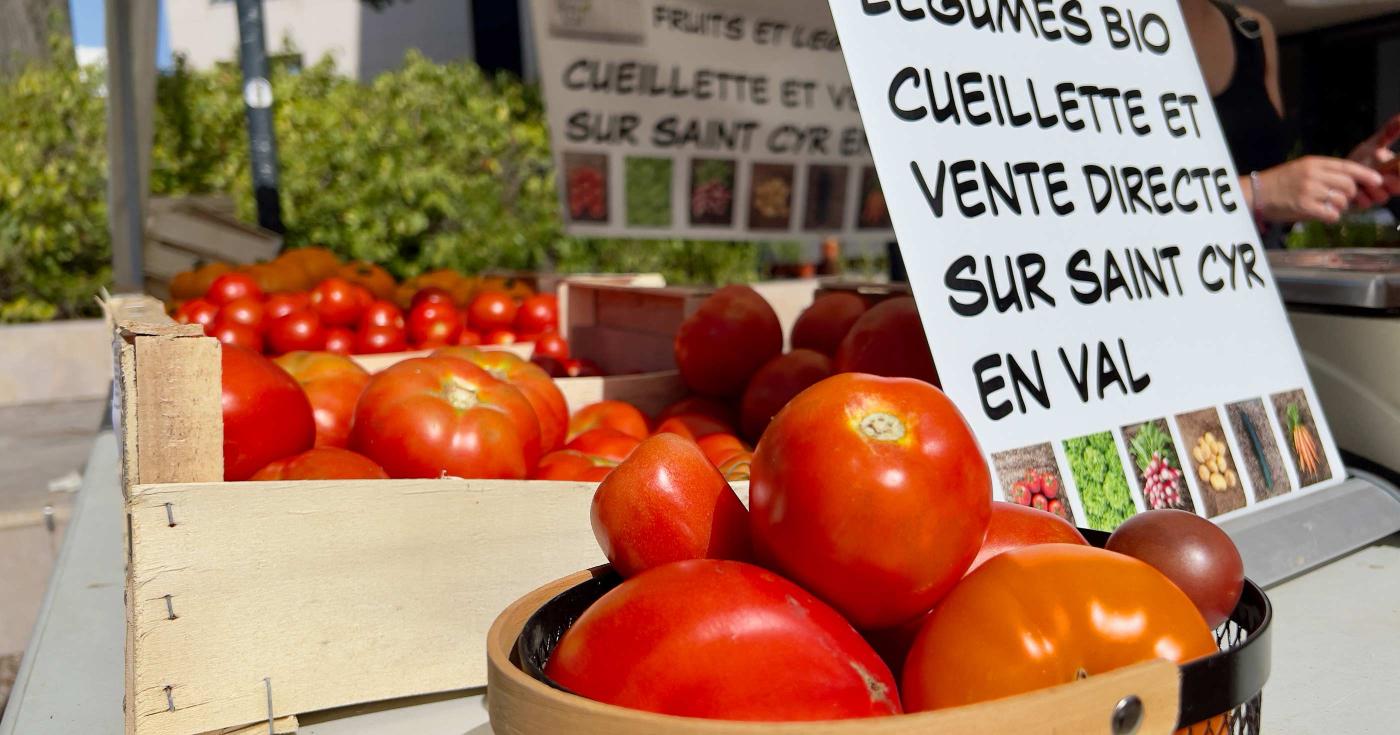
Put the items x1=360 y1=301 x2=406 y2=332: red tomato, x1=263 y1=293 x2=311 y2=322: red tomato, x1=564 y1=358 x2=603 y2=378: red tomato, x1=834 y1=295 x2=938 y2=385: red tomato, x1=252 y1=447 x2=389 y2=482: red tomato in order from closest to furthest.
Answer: x1=252 y1=447 x2=389 y2=482: red tomato < x1=834 y1=295 x2=938 y2=385: red tomato < x1=564 y1=358 x2=603 y2=378: red tomato < x1=263 y1=293 x2=311 y2=322: red tomato < x1=360 y1=301 x2=406 y2=332: red tomato

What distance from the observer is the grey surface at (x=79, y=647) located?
48.6 inches

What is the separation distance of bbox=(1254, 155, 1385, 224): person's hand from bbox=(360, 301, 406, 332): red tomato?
2368 mm

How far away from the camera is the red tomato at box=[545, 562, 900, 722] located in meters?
0.68

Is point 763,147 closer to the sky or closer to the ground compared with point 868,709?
closer to the sky

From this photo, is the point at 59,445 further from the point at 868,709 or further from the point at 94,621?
the point at 868,709

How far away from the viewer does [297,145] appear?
7.48m

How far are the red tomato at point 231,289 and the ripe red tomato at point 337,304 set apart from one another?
0.17 metres

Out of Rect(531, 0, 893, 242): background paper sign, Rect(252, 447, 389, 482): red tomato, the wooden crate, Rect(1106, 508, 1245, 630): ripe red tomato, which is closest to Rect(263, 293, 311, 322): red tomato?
Rect(531, 0, 893, 242): background paper sign

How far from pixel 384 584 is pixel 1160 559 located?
2.71 ft

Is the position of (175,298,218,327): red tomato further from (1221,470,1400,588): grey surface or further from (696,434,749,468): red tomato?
(1221,470,1400,588): grey surface

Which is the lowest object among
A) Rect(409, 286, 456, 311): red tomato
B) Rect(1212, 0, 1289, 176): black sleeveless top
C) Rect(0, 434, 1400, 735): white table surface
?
Rect(0, 434, 1400, 735): white table surface

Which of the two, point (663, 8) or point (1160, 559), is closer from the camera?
point (1160, 559)

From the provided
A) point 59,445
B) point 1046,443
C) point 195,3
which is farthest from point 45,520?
point 195,3

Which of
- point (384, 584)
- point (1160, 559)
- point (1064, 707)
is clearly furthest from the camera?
point (384, 584)
